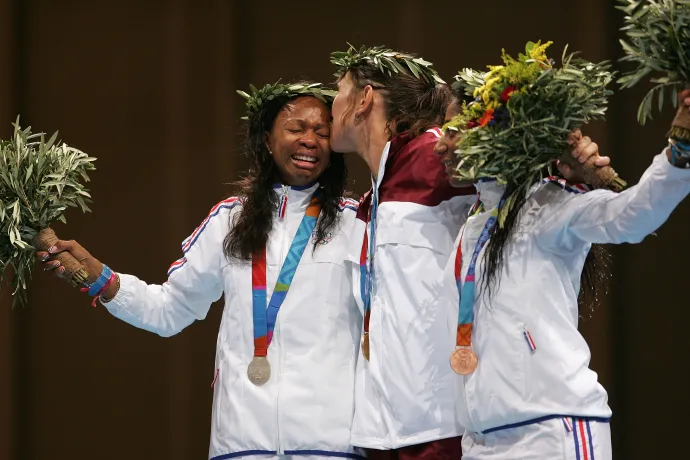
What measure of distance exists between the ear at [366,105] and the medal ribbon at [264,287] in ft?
1.21

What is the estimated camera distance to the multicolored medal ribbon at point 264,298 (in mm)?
3096

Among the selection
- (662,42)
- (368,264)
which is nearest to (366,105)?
(368,264)

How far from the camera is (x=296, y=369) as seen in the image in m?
3.10

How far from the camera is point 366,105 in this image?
3.23m

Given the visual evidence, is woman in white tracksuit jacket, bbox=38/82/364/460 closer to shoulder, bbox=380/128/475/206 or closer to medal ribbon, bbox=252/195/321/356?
medal ribbon, bbox=252/195/321/356

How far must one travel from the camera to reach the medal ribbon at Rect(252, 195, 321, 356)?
3105 millimetres

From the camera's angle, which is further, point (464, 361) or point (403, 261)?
point (403, 261)

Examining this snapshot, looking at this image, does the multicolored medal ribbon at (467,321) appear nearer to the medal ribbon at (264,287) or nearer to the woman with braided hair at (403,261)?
the woman with braided hair at (403,261)

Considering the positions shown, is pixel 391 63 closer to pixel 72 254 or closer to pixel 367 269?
pixel 367 269

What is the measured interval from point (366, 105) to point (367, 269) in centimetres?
54

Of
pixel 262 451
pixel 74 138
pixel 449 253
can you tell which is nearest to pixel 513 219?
pixel 449 253

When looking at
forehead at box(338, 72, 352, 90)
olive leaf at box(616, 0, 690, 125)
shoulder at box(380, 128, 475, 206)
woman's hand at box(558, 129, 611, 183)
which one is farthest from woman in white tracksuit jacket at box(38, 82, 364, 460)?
olive leaf at box(616, 0, 690, 125)

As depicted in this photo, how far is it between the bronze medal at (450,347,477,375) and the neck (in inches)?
32.9

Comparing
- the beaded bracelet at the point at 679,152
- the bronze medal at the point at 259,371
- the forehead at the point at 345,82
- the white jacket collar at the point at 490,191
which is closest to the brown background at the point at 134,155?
the forehead at the point at 345,82
